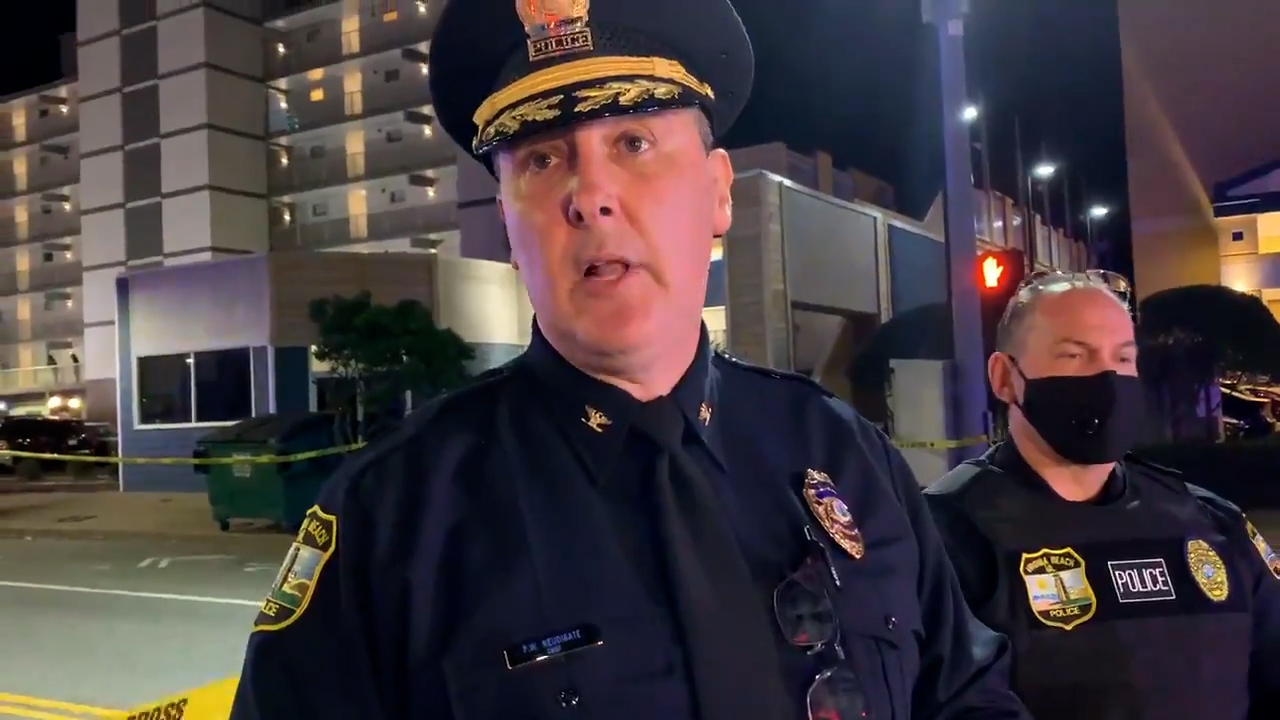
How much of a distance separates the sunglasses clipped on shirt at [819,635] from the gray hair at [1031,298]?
132 centimetres

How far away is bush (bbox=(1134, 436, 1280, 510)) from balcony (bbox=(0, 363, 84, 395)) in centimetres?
3522

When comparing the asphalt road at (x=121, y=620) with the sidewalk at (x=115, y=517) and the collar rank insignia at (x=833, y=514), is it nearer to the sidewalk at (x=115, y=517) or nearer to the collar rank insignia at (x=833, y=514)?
the sidewalk at (x=115, y=517)

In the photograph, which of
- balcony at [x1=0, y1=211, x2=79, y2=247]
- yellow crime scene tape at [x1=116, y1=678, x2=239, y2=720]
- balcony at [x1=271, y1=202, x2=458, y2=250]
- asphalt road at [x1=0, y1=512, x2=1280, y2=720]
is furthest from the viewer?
balcony at [x1=0, y1=211, x2=79, y2=247]

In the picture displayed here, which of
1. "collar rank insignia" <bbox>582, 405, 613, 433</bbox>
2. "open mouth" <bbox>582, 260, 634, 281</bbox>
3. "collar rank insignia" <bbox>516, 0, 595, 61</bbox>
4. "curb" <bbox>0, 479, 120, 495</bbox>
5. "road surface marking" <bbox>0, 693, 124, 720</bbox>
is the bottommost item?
"curb" <bbox>0, 479, 120, 495</bbox>

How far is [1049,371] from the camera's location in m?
2.34

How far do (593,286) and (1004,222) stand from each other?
29.1 metres

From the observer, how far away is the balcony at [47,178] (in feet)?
121

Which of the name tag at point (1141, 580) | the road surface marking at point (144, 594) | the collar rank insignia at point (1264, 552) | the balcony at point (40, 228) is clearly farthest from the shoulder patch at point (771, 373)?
the balcony at point (40, 228)

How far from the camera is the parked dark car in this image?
905 inches

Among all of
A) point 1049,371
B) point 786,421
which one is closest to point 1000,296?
point 1049,371

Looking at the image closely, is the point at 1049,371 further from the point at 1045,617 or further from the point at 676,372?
the point at 676,372

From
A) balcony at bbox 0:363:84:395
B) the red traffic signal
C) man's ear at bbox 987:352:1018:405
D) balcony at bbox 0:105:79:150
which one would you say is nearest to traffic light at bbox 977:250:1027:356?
the red traffic signal

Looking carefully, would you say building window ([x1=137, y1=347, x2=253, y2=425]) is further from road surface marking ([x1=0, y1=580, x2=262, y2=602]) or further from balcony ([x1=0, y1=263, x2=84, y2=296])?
balcony ([x1=0, y1=263, x2=84, y2=296])

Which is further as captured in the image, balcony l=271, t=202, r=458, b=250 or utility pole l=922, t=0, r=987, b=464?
balcony l=271, t=202, r=458, b=250
